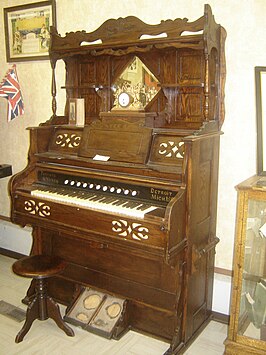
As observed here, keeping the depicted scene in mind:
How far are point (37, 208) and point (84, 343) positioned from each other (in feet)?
3.05

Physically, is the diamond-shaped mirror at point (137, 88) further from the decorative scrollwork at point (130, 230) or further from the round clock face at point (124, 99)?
Answer: the decorative scrollwork at point (130, 230)

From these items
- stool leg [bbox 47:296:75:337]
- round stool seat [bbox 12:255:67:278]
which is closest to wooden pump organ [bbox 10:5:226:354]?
stool leg [bbox 47:296:75:337]

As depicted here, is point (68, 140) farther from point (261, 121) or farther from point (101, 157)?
point (261, 121)

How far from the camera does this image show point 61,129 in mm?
2924

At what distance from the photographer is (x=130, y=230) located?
2.17 metres

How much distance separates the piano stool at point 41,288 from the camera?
8.01ft

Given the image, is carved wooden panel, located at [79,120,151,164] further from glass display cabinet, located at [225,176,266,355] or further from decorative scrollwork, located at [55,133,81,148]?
glass display cabinet, located at [225,176,266,355]

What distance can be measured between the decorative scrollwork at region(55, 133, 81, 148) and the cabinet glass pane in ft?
4.21

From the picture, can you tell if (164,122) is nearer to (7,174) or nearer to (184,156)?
(184,156)

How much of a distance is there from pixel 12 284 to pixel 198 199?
1.92 metres

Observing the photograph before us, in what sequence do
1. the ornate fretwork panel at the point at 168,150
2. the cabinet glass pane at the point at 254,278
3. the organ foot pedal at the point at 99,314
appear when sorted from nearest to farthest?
the cabinet glass pane at the point at 254,278 → the ornate fretwork panel at the point at 168,150 → the organ foot pedal at the point at 99,314

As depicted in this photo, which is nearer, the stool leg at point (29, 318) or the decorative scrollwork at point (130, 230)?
the decorative scrollwork at point (130, 230)

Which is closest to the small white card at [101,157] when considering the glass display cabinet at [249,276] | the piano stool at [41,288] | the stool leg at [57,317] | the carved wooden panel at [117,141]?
the carved wooden panel at [117,141]

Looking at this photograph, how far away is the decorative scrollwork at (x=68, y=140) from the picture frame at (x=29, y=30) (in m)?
0.88
